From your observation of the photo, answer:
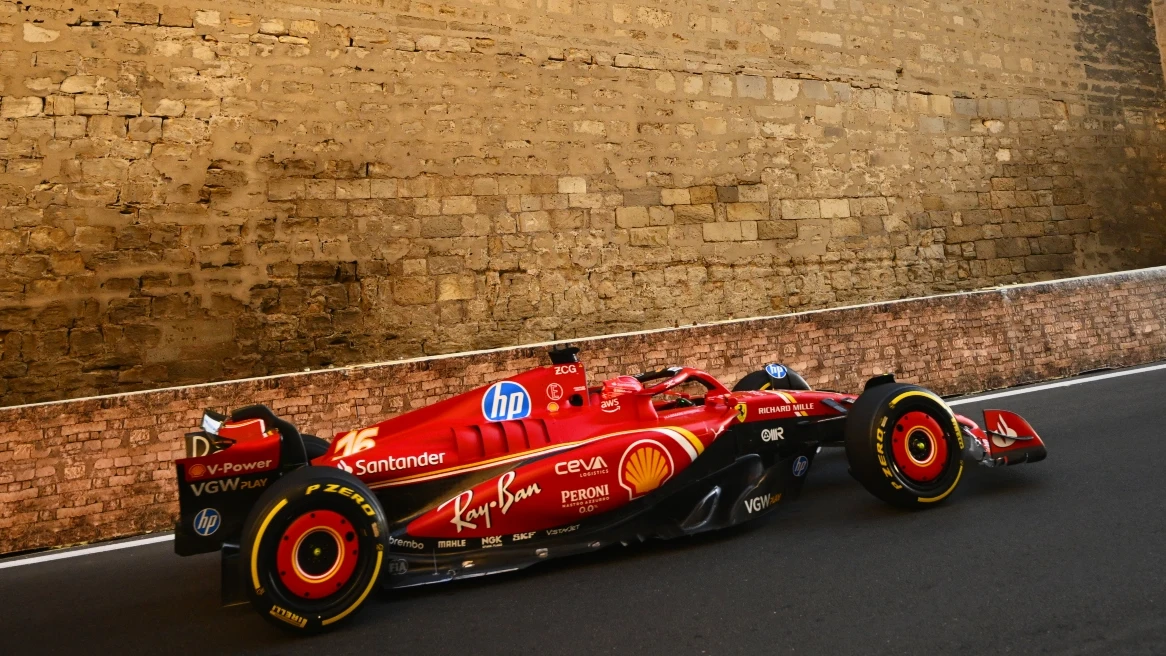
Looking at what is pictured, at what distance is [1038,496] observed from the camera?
399 cm

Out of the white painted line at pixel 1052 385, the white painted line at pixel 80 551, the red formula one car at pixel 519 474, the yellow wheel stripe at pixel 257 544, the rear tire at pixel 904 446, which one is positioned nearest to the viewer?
the yellow wheel stripe at pixel 257 544

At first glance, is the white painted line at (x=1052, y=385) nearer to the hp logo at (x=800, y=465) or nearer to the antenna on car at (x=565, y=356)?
the hp logo at (x=800, y=465)

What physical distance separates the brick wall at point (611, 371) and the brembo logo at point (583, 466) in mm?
3105

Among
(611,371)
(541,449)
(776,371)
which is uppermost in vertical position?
(776,371)

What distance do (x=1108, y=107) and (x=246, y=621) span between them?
1523cm

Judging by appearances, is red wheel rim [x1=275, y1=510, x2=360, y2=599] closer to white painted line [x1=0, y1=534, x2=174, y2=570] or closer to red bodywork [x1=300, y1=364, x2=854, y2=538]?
red bodywork [x1=300, y1=364, x2=854, y2=538]

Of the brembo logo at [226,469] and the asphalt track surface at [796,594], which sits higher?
the brembo logo at [226,469]

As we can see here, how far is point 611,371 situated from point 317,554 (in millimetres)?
4124

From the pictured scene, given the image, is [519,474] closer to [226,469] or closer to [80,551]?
[226,469]

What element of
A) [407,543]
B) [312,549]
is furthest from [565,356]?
[312,549]

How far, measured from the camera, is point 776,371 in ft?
17.0

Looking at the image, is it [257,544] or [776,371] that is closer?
[257,544]

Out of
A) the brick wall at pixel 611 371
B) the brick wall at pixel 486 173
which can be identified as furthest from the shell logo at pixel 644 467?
the brick wall at pixel 486 173

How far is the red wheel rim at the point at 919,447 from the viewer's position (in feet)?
12.8
